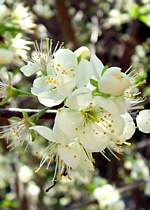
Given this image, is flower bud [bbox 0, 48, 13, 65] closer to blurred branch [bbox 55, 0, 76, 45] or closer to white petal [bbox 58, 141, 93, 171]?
white petal [bbox 58, 141, 93, 171]

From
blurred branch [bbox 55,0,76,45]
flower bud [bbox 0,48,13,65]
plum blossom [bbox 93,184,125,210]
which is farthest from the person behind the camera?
blurred branch [bbox 55,0,76,45]

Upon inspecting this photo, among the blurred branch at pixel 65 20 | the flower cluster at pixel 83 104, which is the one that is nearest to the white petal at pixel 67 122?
the flower cluster at pixel 83 104

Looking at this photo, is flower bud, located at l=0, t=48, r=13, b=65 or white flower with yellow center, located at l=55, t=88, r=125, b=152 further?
flower bud, located at l=0, t=48, r=13, b=65

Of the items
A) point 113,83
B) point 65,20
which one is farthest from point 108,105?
point 65,20

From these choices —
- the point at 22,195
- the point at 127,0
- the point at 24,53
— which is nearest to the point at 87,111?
the point at 24,53

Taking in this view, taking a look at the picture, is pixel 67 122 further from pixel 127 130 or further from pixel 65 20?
pixel 65 20

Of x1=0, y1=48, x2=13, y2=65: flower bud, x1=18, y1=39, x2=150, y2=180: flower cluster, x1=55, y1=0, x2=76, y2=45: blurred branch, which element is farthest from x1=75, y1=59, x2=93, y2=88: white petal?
x1=55, y1=0, x2=76, y2=45: blurred branch

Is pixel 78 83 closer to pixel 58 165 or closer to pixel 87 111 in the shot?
pixel 87 111

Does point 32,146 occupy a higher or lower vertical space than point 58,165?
lower
